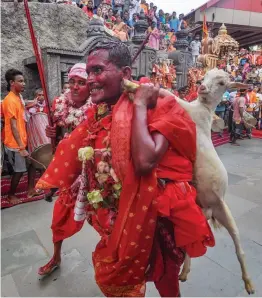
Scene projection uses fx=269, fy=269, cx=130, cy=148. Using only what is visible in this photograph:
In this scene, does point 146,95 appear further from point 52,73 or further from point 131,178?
point 52,73

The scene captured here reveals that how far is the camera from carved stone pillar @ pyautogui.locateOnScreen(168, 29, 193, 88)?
34.6 feet

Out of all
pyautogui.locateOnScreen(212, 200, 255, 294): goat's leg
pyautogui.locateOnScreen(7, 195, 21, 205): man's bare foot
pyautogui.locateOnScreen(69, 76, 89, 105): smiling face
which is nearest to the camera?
pyautogui.locateOnScreen(212, 200, 255, 294): goat's leg

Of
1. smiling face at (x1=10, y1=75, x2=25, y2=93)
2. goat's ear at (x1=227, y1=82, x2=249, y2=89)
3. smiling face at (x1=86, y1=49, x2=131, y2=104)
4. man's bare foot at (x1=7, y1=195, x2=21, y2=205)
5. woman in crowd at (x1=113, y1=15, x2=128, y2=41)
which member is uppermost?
woman in crowd at (x1=113, y1=15, x2=128, y2=41)

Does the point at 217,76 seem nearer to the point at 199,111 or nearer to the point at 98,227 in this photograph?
the point at 199,111

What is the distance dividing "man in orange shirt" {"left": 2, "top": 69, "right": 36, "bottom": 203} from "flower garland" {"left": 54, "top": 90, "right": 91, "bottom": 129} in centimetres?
119

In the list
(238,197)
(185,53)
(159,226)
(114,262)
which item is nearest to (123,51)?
(159,226)

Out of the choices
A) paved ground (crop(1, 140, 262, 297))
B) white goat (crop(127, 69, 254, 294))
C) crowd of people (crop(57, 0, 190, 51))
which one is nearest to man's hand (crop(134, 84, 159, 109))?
white goat (crop(127, 69, 254, 294))

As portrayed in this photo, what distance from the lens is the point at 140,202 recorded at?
3.91 ft

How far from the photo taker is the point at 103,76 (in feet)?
4.26

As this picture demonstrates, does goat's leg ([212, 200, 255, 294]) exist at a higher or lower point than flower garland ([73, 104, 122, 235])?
lower

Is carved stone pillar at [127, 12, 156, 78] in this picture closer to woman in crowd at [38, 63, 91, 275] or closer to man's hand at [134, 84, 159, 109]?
woman in crowd at [38, 63, 91, 275]

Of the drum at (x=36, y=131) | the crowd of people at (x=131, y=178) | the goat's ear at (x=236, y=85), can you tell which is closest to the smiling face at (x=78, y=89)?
the crowd of people at (x=131, y=178)

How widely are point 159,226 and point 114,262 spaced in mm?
285

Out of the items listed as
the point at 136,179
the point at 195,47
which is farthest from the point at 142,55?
the point at 136,179
